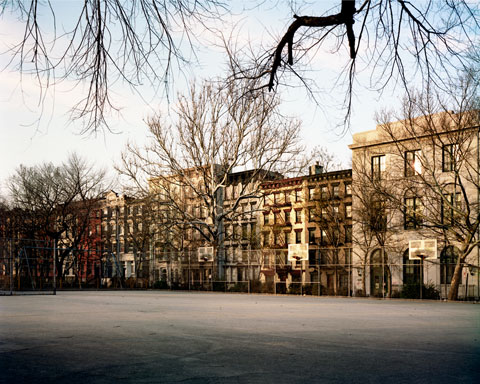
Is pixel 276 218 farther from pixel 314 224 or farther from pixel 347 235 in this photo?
pixel 347 235

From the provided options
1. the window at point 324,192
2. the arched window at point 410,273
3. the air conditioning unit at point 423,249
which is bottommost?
the arched window at point 410,273

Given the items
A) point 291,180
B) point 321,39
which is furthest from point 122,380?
point 291,180

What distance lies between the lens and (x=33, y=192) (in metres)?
53.8

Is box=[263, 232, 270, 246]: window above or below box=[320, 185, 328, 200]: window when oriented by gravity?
below

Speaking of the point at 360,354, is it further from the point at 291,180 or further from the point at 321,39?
the point at 291,180

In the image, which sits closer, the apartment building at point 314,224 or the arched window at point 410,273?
the arched window at point 410,273

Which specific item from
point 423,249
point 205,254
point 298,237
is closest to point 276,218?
point 298,237

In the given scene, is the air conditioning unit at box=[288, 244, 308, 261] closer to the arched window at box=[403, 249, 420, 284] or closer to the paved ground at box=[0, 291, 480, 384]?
the arched window at box=[403, 249, 420, 284]

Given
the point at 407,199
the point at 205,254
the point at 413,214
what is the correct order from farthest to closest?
the point at 407,199 < the point at 205,254 < the point at 413,214

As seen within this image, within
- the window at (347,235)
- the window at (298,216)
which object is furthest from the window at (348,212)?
the window at (298,216)

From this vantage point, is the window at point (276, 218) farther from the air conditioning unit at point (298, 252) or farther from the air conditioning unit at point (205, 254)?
the air conditioning unit at point (298, 252)

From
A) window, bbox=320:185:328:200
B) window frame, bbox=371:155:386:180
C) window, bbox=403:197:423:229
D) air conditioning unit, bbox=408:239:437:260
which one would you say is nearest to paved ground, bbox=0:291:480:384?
air conditioning unit, bbox=408:239:437:260

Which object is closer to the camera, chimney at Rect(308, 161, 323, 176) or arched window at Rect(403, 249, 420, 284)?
arched window at Rect(403, 249, 420, 284)

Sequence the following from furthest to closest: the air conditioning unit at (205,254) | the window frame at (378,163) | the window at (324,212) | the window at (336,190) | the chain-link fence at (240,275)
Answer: the window at (336,190) → the window at (324,212) → the window frame at (378,163) → the air conditioning unit at (205,254) → the chain-link fence at (240,275)
